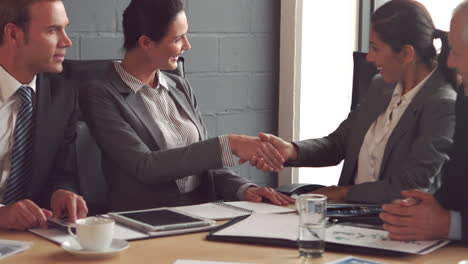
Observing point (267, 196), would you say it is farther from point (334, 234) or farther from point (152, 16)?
point (152, 16)

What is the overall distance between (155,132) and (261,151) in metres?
0.37

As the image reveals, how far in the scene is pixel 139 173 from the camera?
2.39 metres

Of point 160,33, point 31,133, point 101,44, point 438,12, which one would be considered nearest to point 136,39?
point 160,33

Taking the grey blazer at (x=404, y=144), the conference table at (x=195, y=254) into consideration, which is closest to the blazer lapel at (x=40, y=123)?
the conference table at (x=195, y=254)

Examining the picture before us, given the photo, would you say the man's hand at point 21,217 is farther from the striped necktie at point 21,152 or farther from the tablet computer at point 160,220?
the striped necktie at point 21,152

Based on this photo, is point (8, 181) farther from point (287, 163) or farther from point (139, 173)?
point (287, 163)

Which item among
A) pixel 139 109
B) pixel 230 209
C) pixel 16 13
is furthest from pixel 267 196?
pixel 16 13

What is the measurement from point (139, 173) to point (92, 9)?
2.79ft

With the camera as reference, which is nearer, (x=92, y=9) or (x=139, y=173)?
(x=139, y=173)

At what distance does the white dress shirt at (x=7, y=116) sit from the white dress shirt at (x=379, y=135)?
1.07 m

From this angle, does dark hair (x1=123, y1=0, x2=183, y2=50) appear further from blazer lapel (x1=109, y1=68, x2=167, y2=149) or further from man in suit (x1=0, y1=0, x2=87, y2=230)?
man in suit (x1=0, y1=0, x2=87, y2=230)

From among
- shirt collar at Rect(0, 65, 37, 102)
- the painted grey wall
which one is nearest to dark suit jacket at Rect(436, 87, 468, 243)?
shirt collar at Rect(0, 65, 37, 102)

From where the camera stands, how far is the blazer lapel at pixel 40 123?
7.20 ft

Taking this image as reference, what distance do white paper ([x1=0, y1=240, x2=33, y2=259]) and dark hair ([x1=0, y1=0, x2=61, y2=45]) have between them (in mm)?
942
